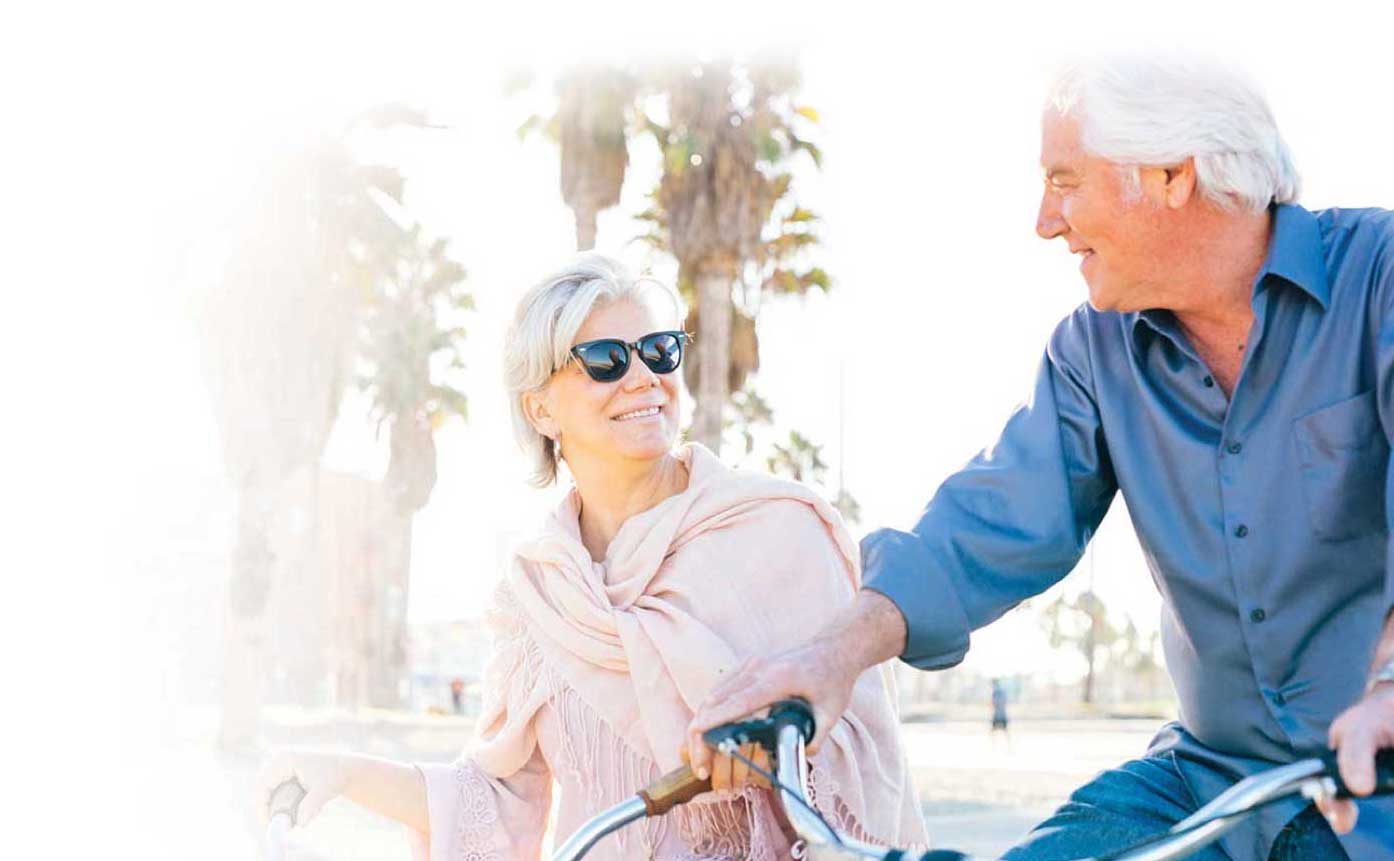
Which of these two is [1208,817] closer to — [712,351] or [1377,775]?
[1377,775]

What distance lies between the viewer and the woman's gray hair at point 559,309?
4836 mm

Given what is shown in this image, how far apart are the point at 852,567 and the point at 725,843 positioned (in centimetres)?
74

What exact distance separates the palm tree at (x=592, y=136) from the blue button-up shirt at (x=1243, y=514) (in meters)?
23.8

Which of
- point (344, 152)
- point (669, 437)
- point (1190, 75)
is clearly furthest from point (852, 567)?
point (344, 152)

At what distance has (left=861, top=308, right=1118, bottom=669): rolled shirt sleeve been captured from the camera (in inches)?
125

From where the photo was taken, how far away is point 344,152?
3272 cm

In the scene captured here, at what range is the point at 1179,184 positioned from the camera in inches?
128

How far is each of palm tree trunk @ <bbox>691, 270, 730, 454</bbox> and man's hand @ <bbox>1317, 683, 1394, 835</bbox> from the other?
24252mm

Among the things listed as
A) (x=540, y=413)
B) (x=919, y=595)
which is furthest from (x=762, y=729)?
(x=540, y=413)

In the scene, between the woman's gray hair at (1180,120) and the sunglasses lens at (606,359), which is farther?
the sunglasses lens at (606,359)

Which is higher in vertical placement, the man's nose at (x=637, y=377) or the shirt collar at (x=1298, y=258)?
the shirt collar at (x=1298, y=258)

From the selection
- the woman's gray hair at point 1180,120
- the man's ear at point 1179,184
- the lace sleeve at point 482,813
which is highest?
the woman's gray hair at point 1180,120

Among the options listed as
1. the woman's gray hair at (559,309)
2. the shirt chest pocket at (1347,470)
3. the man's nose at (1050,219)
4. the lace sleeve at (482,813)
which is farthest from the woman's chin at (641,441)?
the shirt chest pocket at (1347,470)

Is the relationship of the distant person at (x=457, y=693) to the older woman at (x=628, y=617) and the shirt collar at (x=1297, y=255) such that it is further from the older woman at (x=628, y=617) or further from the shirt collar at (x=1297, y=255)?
the shirt collar at (x=1297, y=255)
